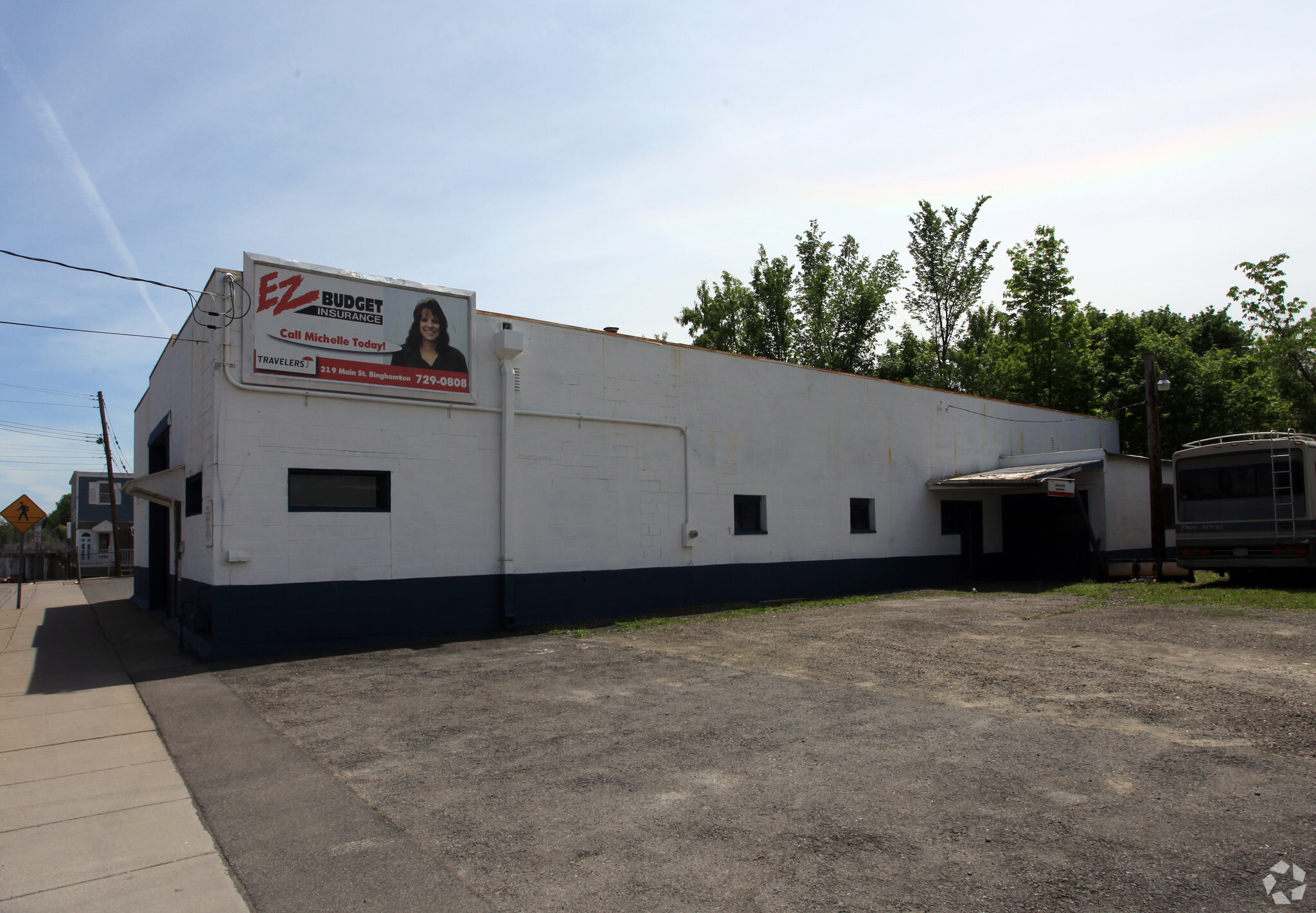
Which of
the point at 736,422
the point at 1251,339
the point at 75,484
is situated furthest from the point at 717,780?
the point at 75,484

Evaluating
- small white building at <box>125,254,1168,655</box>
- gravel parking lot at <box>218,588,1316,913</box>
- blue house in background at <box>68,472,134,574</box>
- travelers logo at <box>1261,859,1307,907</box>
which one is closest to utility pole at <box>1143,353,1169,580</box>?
small white building at <box>125,254,1168,655</box>

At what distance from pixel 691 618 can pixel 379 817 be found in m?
10.4

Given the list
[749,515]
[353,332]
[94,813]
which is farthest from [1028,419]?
[94,813]

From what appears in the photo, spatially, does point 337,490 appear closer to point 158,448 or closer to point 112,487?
point 158,448

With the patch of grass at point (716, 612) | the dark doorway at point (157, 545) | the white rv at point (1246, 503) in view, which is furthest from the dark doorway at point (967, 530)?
the dark doorway at point (157, 545)

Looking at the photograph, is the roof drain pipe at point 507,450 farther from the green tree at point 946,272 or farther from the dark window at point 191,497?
the green tree at point 946,272

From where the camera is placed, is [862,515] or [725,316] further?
[725,316]

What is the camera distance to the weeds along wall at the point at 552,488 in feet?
39.7

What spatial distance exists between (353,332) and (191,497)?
474 cm

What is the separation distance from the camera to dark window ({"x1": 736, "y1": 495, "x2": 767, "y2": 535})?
17984mm

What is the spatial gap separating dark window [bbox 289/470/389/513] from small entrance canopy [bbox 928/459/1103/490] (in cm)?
1463

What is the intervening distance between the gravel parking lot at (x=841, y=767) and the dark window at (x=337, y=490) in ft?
8.79

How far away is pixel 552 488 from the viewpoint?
14.9m

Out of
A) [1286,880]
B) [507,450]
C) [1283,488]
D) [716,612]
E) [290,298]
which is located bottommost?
[716,612]
